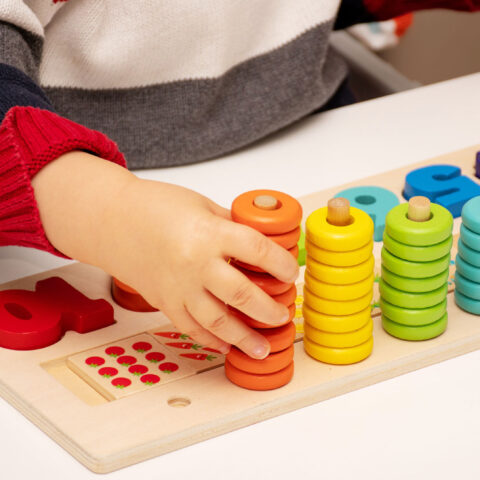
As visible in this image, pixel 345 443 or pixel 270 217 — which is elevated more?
pixel 270 217

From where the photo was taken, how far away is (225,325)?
0.53 meters

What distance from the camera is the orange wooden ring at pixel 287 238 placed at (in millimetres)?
530

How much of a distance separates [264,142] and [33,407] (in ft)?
1.41

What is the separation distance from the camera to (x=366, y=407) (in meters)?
0.55

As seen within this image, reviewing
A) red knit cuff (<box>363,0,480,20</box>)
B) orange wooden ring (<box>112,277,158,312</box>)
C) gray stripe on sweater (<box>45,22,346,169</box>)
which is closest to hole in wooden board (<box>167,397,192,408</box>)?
orange wooden ring (<box>112,277,158,312</box>)

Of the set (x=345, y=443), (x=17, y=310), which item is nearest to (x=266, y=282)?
(x=345, y=443)

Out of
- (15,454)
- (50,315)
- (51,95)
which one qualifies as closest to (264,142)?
(51,95)

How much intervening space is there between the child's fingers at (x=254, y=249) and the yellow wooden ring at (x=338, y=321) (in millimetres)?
67

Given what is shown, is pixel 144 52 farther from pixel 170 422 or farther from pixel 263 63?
pixel 170 422

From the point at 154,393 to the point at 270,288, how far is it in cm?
10

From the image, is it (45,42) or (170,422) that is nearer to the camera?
(170,422)

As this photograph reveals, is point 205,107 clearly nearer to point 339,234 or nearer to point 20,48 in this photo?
point 20,48

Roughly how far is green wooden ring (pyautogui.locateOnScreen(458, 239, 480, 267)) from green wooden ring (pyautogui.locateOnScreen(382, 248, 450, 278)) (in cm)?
3

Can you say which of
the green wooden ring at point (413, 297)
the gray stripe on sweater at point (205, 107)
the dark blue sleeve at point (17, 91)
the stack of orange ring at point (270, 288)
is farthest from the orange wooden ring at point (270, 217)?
the gray stripe on sweater at point (205, 107)
